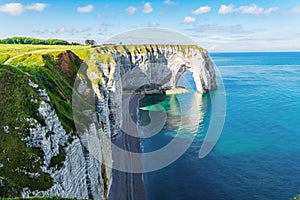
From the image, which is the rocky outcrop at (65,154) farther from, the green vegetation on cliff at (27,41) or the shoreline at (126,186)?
the green vegetation on cliff at (27,41)

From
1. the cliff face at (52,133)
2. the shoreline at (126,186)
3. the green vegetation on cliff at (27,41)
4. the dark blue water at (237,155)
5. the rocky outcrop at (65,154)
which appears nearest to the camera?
the cliff face at (52,133)

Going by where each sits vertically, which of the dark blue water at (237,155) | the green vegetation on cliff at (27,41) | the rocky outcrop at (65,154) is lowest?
the dark blue water at (237,155)

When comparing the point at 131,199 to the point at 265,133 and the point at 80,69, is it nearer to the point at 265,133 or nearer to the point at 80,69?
the point at 80,69

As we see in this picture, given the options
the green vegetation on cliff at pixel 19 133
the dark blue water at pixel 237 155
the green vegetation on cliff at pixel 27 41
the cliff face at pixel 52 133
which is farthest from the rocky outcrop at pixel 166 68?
the green vegetation on cliff at pixel 19 133

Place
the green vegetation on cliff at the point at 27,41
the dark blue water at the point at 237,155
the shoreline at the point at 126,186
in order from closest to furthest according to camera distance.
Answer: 1. the shoreline at the point at 126,186
2. the dark blue water at the point at 237,155
3. the green vegetation on cliff at the point at 27,41

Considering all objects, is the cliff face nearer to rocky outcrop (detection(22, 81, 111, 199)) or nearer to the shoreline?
rocky outcrop (detection(22, 81, 111, 199))

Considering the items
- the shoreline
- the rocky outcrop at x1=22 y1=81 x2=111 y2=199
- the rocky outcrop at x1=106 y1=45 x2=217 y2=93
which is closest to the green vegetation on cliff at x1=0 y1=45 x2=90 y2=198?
the rocky outcrop at x1=22 y1=81 x2=111 y2=199

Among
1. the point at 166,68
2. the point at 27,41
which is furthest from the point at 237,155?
the point at 27,41

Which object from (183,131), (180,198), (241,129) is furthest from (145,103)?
(180,198)

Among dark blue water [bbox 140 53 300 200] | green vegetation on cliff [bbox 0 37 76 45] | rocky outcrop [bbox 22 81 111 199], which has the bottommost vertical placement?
dark blue water [bbox 140 53 300 200]

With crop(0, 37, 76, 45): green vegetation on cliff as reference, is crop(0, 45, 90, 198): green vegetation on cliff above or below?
below
